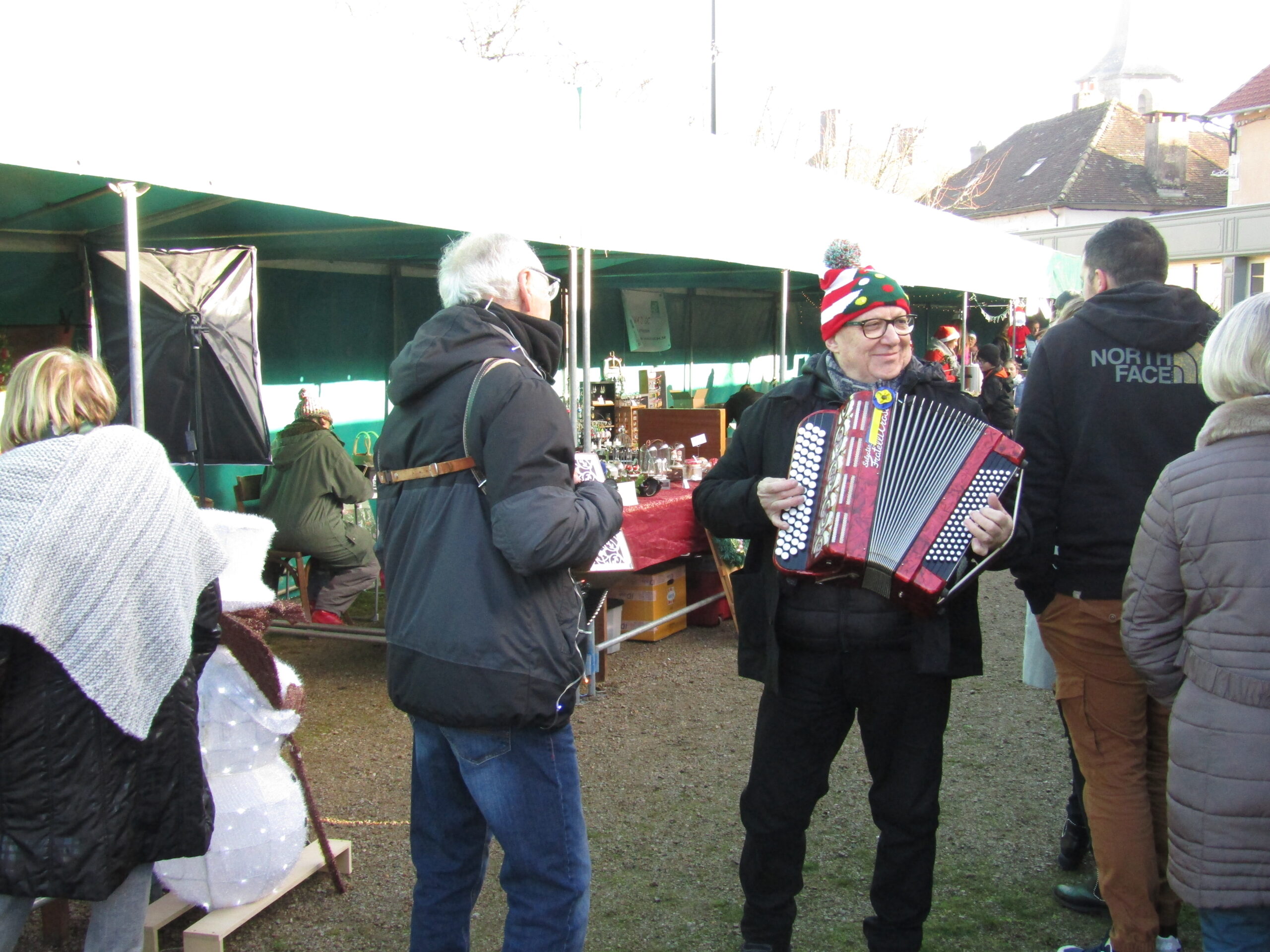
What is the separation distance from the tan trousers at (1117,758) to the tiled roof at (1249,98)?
3338 centimetres

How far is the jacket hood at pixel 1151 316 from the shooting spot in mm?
2529

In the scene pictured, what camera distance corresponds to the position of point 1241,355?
201 centimetres

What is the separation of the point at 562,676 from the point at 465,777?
0.92ft

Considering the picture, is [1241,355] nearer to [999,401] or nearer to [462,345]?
[462,345]

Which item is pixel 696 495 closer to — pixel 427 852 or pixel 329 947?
pixel 427 852

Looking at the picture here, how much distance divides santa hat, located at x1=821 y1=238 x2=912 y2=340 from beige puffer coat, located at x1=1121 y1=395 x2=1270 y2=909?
0.71 m

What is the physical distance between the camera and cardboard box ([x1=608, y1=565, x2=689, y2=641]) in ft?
18.7

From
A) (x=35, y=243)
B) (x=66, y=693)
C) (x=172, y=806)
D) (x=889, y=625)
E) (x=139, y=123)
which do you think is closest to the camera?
(x=66, y=693)

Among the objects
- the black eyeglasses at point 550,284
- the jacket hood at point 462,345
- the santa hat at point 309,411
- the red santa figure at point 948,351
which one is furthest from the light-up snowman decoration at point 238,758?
the red santa figure at point 948,351

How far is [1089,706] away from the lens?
2.55 metres

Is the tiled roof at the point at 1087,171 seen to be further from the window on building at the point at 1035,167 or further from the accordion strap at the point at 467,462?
the accordion strap at the point at 467,462

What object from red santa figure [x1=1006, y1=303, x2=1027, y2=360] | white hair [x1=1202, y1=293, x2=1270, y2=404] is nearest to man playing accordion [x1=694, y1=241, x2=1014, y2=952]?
white hair [x1=1202, y1=293, x2=1270, y2=404]

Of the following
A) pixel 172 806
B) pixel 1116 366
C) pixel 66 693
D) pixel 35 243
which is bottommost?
pixel 172 806

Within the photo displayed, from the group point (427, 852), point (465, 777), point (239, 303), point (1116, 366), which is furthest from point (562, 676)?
point (239, 303)
